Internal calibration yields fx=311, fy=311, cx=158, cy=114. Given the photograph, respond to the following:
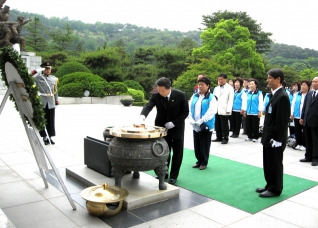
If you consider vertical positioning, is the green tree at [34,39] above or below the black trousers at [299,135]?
above

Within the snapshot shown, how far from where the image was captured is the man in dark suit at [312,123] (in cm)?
631

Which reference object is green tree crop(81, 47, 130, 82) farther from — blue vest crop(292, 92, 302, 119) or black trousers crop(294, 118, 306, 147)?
black trousers crop(294, 118, 306, 147)

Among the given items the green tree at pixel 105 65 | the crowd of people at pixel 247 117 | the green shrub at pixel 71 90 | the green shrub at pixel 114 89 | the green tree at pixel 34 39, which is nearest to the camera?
the crowd of people at pixel 247 117

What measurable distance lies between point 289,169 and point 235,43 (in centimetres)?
2582

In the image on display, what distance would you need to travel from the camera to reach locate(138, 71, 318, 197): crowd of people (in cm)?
418

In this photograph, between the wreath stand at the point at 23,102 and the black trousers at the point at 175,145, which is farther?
the black trousers at the point at 175,145

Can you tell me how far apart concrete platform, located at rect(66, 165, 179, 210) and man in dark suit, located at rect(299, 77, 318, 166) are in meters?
3.53

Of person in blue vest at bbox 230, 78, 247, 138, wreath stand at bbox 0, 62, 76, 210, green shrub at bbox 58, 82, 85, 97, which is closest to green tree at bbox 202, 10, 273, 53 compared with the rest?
green shrub at bbox 58, 82, 85, 97

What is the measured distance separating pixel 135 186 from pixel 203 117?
1760 millimetres

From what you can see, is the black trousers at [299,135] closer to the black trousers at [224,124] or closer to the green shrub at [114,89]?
the black trousers at [224,124]

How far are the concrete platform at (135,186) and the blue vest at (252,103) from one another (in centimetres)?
485

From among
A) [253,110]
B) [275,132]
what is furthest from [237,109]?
[275,132]

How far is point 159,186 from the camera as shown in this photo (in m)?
4.27

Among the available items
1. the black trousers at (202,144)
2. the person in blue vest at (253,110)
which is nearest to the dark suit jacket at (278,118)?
the black trousers at (202,144)
